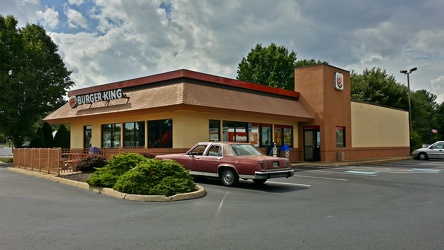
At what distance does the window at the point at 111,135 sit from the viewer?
2334 cm

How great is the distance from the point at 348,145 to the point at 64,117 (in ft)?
66.7

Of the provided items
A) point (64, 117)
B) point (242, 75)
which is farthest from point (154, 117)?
point (242, 75)

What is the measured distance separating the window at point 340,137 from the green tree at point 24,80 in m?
24.8

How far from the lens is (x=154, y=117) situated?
20.7 m

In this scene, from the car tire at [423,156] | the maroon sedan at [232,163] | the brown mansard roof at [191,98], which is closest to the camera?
the maroon sedan at [232,163]

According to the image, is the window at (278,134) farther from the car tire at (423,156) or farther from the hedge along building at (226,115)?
the car tire at (423,156)

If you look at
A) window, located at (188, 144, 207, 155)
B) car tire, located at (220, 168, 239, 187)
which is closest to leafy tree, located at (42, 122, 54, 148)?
window, located at (188, 144, 207, 155)

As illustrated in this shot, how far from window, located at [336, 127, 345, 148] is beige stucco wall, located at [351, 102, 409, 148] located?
1.27 meters

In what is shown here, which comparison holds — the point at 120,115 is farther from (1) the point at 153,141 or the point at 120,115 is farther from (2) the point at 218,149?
(2) the point at 218,149

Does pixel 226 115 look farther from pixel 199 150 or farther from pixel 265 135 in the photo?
pixel 199 150

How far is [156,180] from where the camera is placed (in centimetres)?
1107

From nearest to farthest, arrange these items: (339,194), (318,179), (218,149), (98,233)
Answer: (98,233) → (339,194) → (218,149) → (318,179)

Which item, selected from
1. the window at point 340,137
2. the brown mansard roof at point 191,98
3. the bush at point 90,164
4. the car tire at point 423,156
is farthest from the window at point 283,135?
the car tire at point 423,156

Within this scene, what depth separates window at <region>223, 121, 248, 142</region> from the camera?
2123 centimetres
